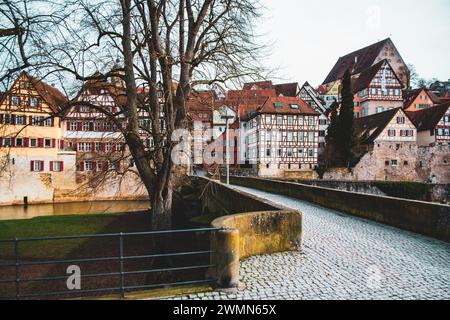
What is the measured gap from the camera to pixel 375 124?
159ft

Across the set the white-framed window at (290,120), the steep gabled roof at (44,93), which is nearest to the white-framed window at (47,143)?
the white-framed window at (290,120)

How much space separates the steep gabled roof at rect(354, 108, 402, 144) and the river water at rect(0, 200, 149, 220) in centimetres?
3428

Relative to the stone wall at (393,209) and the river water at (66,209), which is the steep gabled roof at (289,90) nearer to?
the river water at (66,209)

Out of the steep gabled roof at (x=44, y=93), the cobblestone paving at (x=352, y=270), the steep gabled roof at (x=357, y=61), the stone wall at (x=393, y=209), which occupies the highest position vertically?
the steep gabled roof at (x=357, y=61)

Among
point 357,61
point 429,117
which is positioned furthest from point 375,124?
point 357,61

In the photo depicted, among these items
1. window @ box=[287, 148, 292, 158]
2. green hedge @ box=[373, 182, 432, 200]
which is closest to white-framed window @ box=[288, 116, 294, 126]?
window @ box=[287, 148, 292, 158]

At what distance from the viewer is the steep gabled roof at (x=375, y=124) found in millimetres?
46156

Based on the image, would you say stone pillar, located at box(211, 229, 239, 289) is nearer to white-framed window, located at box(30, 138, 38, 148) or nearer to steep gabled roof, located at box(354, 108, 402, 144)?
white-framed window, located at box(30, 138, 38, 148)

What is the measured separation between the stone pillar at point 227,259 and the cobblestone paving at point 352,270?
206 mm

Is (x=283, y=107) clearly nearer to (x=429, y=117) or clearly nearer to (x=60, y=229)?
(x=429, y=117)

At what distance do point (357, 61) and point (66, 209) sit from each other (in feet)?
239
